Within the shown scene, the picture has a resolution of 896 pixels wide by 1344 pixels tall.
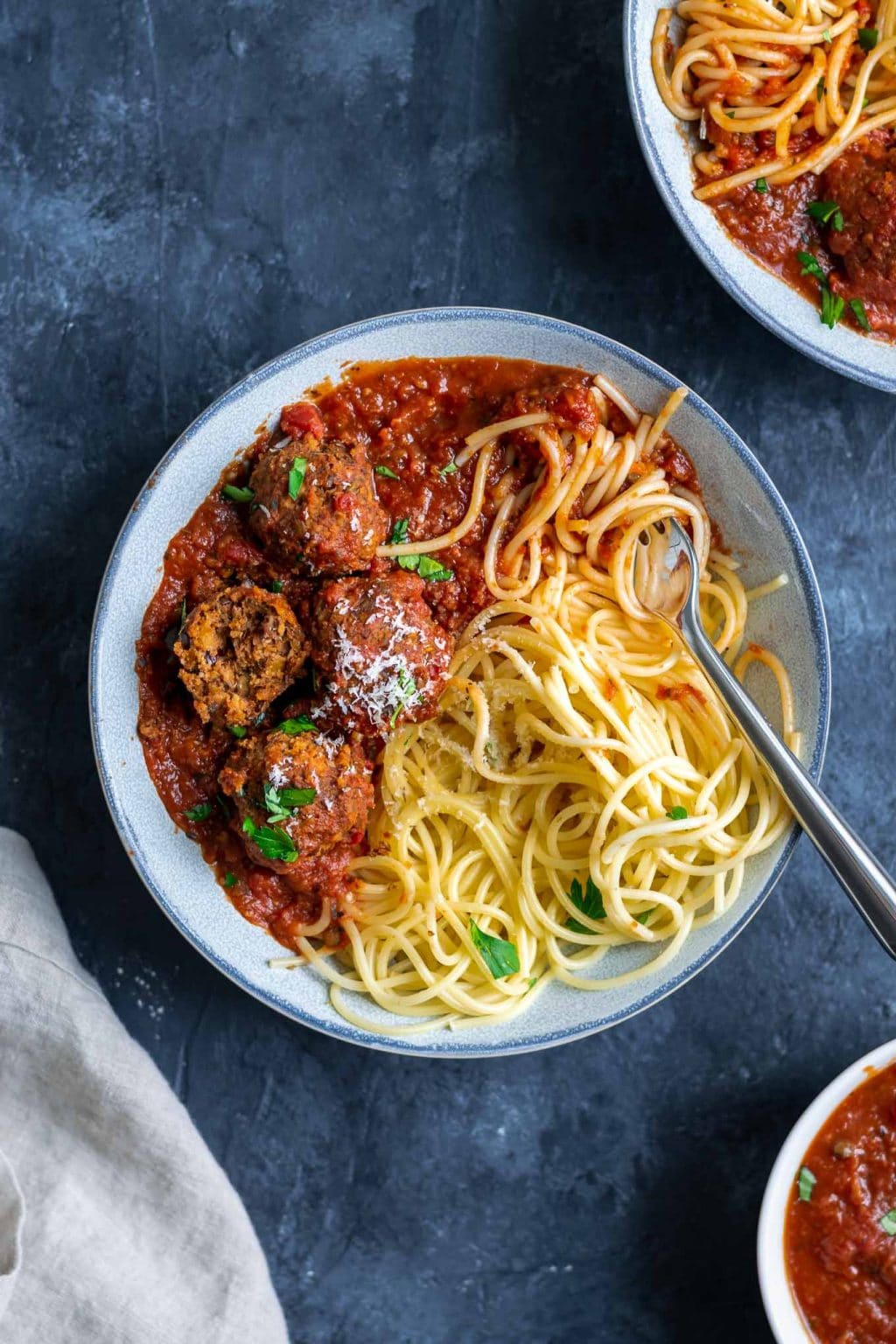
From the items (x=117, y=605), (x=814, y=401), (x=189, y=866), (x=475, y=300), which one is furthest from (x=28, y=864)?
(x=814, y=401)

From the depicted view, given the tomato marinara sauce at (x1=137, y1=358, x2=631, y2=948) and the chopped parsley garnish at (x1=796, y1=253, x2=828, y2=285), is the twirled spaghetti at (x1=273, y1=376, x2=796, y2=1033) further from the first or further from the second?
the chopped parsley garnish at (x1=796, y1=253, x2=828, y2=285)

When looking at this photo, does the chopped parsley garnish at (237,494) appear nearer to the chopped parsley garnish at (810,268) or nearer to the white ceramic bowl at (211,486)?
the white ceramic bowl at (211,486)

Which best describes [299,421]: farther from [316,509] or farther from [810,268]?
[810,268]

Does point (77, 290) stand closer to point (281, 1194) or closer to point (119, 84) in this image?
point (119, 84)

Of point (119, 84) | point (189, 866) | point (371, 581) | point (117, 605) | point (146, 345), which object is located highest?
point (119, 84)

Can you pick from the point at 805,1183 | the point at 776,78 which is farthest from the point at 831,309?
the point at 805,1183
